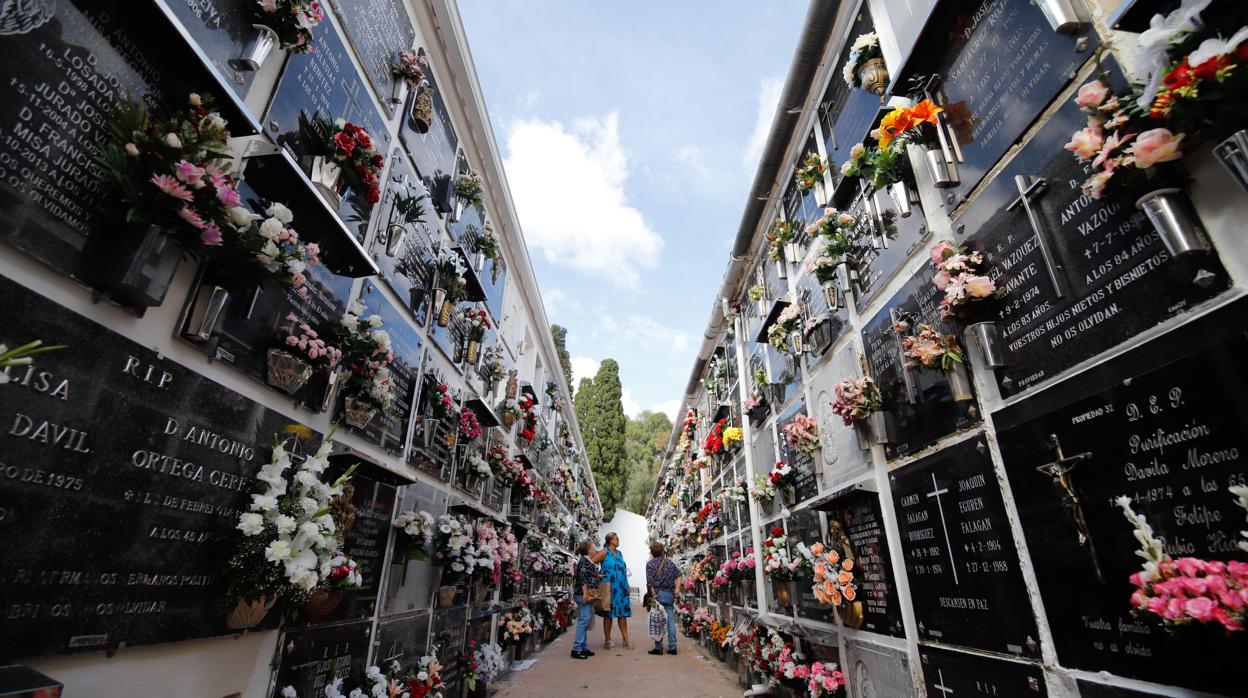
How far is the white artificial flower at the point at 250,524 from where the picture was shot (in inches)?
101

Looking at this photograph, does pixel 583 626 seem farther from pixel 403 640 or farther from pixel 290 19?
pixel 290 19

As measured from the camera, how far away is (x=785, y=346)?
701cm

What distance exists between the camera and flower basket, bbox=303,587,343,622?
10.4 ft

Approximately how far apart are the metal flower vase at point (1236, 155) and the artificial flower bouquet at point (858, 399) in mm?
2954

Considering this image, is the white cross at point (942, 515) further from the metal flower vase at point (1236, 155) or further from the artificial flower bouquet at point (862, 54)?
the artificial flower bouquet at point (862, 54)

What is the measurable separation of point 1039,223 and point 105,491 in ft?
14.8

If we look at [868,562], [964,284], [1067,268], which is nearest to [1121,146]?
[1067,268]

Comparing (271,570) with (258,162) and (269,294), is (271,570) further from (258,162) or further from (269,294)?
(258,162)

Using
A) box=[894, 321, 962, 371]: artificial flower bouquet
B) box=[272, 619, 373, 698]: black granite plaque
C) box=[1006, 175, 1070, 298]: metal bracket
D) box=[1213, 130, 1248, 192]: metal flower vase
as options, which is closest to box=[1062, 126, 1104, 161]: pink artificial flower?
box=[1213, 130, 1248, 192]: metal flower vase

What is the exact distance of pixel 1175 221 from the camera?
1994 millimetres

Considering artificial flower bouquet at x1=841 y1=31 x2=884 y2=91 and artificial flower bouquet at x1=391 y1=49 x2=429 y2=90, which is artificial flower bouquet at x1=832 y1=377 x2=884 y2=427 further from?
artificial flower bouquet at x1=391 y1=49 x2=429 y2=90

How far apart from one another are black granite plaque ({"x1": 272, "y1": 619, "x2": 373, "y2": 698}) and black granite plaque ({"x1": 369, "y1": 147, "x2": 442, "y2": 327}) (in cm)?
276

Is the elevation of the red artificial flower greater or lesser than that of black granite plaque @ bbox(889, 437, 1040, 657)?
greater

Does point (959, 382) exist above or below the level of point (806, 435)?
below
